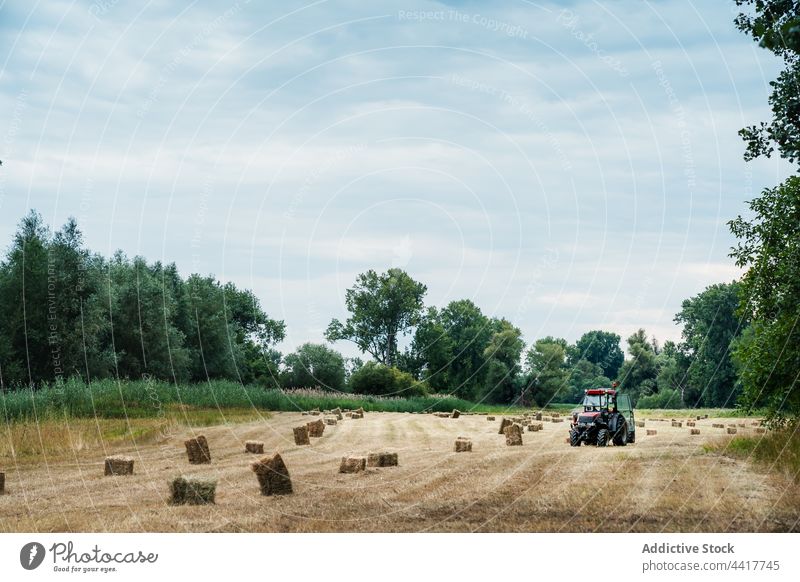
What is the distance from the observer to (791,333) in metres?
23.3

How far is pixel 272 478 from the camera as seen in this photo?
64.2ft

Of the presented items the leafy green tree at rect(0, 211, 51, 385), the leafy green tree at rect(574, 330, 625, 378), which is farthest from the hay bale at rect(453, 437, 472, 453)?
the leafy green tree at rect(574, 330, 625, 378)

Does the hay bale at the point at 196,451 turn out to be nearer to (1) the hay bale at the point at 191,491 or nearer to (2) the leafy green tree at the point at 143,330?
(1) the hay bale at the point at 191,491

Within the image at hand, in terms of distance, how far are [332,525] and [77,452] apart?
51.5ft

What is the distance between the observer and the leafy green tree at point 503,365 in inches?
2763

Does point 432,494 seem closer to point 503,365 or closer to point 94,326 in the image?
point 94,326

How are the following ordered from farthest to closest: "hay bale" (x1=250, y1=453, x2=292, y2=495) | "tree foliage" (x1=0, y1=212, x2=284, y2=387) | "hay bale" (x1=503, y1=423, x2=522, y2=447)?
"tree foliage" (x1=0, y1=212, x2=284, y2=387) → "hay bale" (x1=503, y1=423, x2=522, y2=447) → "hay bale" (x1=250, y1=453, x2=292, y2=495)

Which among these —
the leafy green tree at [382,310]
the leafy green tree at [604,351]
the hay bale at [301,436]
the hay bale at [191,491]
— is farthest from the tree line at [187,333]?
the hay bale at [191,491]

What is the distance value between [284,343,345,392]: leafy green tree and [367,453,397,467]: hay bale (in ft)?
78.2

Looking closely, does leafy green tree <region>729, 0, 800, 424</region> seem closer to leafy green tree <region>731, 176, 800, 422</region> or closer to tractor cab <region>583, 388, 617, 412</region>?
leafy green tree <region>731, 176, 800, 422</region>

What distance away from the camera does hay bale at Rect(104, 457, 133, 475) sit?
75.5ft

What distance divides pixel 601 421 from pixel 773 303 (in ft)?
29.5

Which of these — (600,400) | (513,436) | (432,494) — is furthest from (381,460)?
(600,400)
